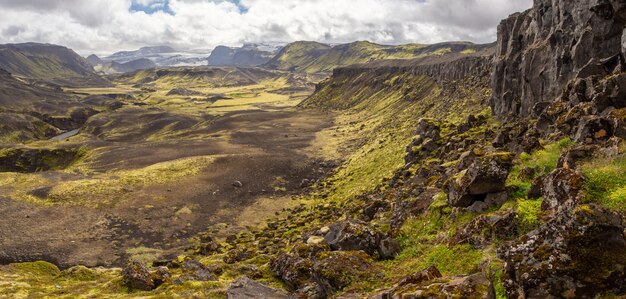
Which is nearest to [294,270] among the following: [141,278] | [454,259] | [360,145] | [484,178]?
[454,259]

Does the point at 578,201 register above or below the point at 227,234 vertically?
above

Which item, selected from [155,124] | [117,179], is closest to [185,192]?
[117,179]

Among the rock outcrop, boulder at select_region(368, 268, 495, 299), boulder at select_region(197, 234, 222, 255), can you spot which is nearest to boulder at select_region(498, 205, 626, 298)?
boulder at select_region(368, 268, 495, 299)

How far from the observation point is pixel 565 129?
24812 mm

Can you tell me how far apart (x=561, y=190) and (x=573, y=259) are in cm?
581

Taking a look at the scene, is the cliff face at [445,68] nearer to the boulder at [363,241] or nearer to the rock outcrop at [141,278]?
the boulder at [363,241]

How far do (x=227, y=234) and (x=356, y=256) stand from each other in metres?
36.5

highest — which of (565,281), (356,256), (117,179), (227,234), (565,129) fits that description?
(565,129)

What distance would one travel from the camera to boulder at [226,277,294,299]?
15027 millimetres

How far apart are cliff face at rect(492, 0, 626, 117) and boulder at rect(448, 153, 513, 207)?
21.1 meters

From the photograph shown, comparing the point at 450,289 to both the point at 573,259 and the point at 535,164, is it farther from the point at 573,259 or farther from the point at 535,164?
the point at 535,164

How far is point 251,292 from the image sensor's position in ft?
50.2

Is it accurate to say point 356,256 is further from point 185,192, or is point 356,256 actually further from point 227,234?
point 185,192

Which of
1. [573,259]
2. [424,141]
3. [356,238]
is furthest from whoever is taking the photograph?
[424,141]
